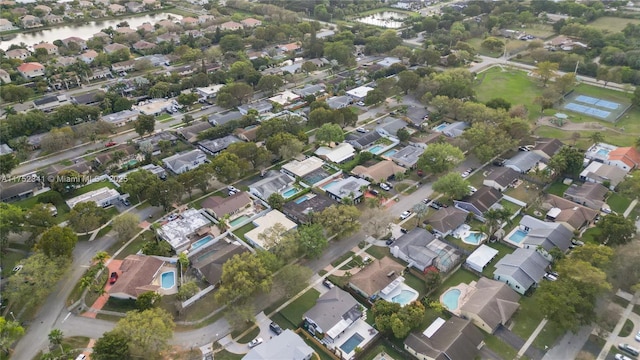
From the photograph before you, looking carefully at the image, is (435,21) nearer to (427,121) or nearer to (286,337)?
(427,121)

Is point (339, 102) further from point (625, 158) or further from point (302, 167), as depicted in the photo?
point (625, 158)

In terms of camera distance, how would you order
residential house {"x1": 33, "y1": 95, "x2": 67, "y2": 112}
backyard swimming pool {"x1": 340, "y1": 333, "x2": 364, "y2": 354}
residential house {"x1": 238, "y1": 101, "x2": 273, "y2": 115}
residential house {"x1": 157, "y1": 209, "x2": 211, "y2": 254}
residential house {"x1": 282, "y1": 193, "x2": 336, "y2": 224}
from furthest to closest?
residential house {"x1": 33, "y1": 95, "x2": 67, "y2": 112} → residential house {"x1": 238, "y1": 101, "x2": 273, "y2": 115} → residential house {"x1": 282, "y1": 193, "x2": 336, "y2": 224} → residential house {"x1": 157, "y1": 209, "x2": 211, "y2": 254} → backyard swimming pool {"x1": 340, "y1": 333, "x2": 364, "y2": 354}

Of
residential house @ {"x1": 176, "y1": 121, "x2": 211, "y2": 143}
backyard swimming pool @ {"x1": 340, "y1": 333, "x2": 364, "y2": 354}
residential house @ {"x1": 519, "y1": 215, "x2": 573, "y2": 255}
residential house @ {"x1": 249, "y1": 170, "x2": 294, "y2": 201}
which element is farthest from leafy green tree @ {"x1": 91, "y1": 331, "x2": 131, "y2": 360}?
residential house @ {"x1": 176, "y1": 121, "x2": 211, "y2": 143}

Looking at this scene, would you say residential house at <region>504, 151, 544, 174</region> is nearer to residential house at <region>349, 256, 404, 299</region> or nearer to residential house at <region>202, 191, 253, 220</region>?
residential house at <region>349, 256, 404, 299</region>

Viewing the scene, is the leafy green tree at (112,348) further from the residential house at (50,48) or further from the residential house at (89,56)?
the residential house at (50,48)

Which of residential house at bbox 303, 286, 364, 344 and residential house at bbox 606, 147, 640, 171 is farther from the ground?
residential house at bbox 303, 286, 364, 344

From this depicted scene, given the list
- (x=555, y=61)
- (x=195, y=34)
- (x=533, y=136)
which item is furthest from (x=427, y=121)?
(x=195, y=34)

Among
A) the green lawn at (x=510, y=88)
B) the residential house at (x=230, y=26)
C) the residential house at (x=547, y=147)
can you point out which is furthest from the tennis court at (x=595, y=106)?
the residential house at (x=230, y=26)
